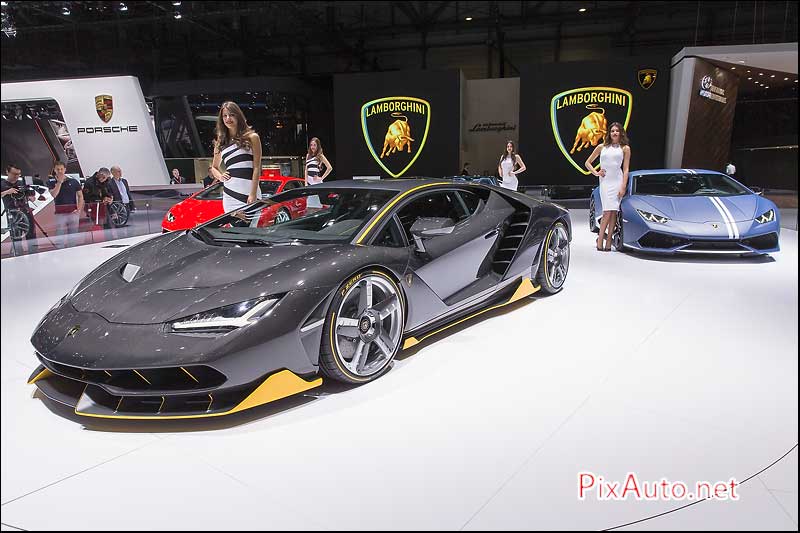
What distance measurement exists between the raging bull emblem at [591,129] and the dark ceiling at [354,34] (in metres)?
6.50

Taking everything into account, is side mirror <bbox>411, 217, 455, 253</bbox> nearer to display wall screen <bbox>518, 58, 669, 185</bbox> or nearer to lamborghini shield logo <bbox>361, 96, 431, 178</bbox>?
display wall screen <bbox>518, 58, 669, 185</bbox>

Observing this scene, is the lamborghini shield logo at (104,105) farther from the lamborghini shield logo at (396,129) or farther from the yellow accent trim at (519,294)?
the yellow accent trim at (519,294)

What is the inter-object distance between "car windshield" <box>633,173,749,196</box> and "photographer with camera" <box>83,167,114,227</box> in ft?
23.3

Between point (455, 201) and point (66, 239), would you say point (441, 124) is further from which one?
point (455, 201)

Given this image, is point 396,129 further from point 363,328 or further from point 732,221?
point 363,328

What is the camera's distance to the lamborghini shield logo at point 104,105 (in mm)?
13359

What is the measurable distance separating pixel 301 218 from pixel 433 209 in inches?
30.4

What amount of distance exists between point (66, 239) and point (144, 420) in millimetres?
6356

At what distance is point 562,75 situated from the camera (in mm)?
14898

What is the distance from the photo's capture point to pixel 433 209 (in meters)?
3.34

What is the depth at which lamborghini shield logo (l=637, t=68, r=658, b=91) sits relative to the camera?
1432 centimetres

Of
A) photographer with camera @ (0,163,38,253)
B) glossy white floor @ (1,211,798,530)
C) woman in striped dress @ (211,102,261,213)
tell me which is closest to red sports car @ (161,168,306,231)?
photographer with camera @ (0,163,38,253)

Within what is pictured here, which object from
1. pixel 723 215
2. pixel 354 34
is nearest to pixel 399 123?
pixel 354 34

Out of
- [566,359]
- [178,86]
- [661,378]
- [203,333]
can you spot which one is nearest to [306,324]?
[203,333]
